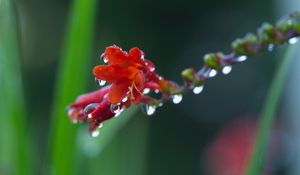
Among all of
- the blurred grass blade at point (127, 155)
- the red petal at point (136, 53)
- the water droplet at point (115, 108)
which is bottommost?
the water droplet at point (115, 108)

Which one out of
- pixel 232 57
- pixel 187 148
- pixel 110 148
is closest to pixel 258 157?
pixel 232 57

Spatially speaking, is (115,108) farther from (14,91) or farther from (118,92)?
(14,91)

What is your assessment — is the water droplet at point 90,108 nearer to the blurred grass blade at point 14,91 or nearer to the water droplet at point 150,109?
the water droplet at point 150,109

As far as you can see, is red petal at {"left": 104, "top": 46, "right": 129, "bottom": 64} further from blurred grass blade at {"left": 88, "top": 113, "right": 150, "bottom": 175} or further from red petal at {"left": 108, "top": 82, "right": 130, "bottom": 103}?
blurred grass blade at {"left": 88, "top": 113, "right": 150, "bottom": 175}

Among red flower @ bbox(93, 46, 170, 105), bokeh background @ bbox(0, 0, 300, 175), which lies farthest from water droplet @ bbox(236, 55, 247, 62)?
bokeh background @ bbox(0, 0, 300, 175)

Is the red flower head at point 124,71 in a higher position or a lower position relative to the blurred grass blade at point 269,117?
lower

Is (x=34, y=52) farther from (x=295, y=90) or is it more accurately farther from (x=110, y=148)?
(x=110, y=148)

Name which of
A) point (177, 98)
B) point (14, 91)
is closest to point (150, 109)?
point (177, 98)

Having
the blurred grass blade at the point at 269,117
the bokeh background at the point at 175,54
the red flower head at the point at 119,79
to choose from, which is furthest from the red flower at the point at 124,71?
the bokeh background at the point at 175,54
